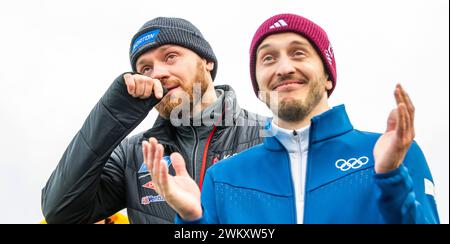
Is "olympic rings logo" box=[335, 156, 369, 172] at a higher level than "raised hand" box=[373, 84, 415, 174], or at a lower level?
lower

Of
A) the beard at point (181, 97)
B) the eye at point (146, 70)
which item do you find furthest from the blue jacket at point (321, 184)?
the eye at point (146, 70)

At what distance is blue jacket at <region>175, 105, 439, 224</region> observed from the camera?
Answer: 333cm

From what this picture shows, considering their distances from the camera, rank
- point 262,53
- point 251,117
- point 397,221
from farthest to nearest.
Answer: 1. point 251,117
2. point 262,53
3. point 397,221

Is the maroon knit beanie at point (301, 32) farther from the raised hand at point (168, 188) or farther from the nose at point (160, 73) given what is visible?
the raised hand at point (168, 188)

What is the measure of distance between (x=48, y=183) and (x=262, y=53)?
2.07 metres

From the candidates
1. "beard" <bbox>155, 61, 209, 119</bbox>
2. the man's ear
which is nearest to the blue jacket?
"beard" <bbox>155, 61, 209, 119</bbox>

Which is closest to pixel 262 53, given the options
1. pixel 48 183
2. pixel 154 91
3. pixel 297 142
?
pixel 297 142

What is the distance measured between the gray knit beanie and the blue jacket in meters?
1.78

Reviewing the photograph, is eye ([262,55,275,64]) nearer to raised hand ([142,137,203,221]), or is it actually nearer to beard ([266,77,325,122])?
beard ([266,77,325,122])

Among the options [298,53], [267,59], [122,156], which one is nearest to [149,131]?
[122,156]

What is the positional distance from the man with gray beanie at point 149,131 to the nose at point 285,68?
3.58 feet

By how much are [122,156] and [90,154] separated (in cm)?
59

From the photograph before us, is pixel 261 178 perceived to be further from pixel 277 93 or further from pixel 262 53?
pixel 262 53
